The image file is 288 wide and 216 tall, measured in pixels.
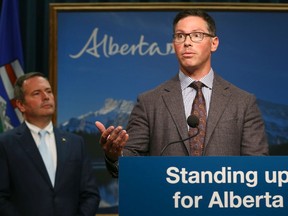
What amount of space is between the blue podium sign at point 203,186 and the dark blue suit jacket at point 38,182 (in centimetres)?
154

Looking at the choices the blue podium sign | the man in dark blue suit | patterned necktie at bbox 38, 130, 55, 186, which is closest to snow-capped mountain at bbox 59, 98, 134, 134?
the man in dark blue suit

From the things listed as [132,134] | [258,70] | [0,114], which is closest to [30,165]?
[0,114]

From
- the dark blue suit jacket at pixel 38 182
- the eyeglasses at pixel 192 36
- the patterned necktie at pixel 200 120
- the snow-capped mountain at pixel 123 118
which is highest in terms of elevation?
the eyeglasses at pixel 192 36

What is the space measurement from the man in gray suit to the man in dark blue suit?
1.08 m

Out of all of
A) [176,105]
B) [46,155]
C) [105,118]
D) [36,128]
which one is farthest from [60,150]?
[176,105]

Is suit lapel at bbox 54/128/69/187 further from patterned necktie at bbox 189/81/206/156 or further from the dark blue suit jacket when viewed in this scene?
patterned necktie at bbox 189/81/206/156

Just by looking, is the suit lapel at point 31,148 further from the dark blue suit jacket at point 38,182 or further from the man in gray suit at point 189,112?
the man in gray suit at point 189,112

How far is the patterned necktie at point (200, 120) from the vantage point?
247 centimetres

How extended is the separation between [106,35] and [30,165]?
46.8 inches

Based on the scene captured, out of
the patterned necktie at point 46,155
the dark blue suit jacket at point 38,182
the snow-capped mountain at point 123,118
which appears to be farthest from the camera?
the snow-capped mountain at point 123,118

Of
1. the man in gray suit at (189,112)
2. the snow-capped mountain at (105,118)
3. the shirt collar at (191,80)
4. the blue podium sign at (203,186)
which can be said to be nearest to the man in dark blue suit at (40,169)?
the snow-capped mountain at (105,118)

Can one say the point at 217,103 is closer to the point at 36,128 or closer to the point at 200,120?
the point at 200,120

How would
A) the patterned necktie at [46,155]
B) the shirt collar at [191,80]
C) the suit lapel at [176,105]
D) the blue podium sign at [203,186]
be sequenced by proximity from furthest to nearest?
the patterned necktie at [46,155] < the shirt collar at [191,80] < the suit lapel at [176,105] < the blue podium sign at [203,186]

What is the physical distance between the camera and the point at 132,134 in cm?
254
